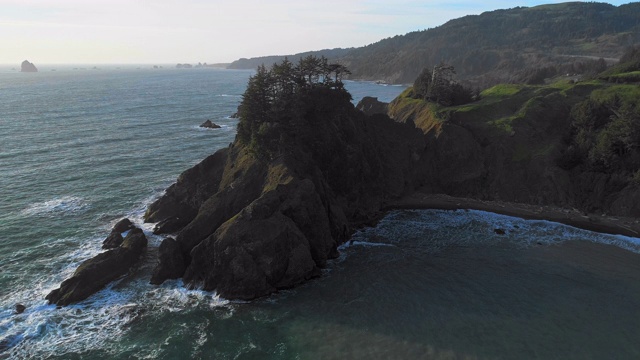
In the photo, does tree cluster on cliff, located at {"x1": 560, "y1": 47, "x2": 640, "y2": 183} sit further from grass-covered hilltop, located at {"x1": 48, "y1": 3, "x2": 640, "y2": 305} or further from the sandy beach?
the sandy beach

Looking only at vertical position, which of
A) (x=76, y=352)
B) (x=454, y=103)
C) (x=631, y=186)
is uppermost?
(x=454, y=103)

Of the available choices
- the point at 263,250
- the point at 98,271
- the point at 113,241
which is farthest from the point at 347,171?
the point at 98,271

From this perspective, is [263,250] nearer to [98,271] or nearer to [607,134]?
[98,271]

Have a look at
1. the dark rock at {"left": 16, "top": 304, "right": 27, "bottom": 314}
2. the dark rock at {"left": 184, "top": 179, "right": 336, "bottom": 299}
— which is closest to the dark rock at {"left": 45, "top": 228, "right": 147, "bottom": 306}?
the dark rock at {"left": 16, "top": 304, "right": 27, "bottom": 314}

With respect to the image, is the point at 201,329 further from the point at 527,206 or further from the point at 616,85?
the point at 616,85

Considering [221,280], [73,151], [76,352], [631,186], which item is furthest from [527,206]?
[73,151]

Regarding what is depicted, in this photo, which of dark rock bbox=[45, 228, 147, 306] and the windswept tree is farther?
the windswept tree
